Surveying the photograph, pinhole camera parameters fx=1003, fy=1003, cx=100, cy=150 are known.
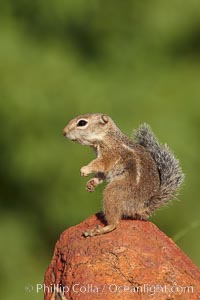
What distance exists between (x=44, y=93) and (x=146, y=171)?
15.4 ft

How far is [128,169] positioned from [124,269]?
2.86ft

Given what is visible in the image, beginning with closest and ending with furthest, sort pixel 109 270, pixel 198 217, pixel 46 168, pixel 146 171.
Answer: pixel 109 270
pixel 146 171
pixel 198 217
pixel 46 168

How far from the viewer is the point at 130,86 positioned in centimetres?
1087

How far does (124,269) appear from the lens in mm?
5434

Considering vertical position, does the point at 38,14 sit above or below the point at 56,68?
above

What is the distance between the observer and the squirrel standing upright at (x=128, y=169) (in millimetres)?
5984

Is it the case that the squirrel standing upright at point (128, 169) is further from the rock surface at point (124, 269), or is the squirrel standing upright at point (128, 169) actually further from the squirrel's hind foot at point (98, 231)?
the rock surface at point (124, 269)

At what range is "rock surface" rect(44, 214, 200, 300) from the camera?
538 cm

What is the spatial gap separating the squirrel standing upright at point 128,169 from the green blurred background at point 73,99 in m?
3.28

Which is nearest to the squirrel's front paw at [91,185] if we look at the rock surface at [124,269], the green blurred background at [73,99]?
the rock surface at [124,269]

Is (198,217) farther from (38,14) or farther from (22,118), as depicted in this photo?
(38,14)

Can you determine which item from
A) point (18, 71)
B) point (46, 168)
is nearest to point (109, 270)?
point (46, 168)

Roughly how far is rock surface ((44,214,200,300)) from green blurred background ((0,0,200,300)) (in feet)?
12.7

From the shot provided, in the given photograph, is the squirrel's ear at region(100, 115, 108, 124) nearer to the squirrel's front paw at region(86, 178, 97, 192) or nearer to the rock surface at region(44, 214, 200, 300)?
the squirrel's front paw at region(86, 178, 97, 192)
